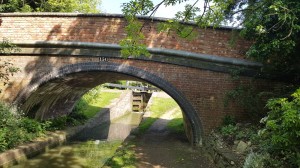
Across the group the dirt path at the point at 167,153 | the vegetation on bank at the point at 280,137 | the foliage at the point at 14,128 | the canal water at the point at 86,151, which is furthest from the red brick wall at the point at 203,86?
the foliage at the point at 14,128

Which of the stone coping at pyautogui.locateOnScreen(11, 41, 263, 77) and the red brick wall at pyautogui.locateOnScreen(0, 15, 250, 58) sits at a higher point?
the red brick wall at pyautogui.locateOnScreen(0, 15, 250, 58)

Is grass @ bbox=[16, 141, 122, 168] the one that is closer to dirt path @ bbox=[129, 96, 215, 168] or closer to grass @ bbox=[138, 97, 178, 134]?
dirt path @ bbox=[129, 96, 215, 168]

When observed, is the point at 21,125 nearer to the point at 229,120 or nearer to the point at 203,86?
the point at 203,86

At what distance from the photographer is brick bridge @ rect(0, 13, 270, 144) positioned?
10312 mm

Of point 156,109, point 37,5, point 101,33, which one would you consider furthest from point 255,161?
point 37,5

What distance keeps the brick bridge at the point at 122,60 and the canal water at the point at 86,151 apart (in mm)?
2418

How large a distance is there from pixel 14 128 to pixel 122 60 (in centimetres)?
409

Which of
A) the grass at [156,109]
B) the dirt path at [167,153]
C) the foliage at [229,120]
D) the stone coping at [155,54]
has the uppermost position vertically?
the stone coping at [155,54]

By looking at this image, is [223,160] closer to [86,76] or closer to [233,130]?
[233,130]

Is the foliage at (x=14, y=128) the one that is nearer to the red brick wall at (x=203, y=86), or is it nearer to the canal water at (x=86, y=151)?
the canal water at (x=86, y=151)

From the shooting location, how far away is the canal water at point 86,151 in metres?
9.24

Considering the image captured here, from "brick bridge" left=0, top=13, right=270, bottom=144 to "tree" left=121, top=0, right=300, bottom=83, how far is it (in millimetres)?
1337

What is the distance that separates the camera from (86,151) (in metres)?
11.1

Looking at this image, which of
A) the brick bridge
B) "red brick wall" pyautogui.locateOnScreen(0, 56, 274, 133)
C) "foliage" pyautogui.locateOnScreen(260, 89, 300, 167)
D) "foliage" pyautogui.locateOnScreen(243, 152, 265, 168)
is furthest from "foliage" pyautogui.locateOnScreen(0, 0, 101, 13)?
"foliage" pyautogui.locateOnScreen(260, 89, 300, 167)
